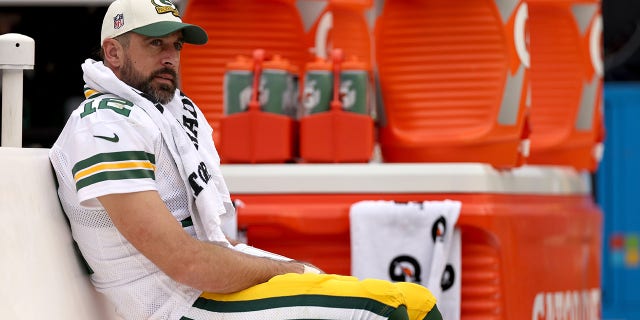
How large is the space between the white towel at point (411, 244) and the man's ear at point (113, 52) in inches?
45.8

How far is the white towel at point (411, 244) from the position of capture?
360 cm

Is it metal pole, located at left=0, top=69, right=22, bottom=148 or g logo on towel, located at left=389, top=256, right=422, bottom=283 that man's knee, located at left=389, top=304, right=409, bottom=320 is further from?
g logo on towel, located at left=389, top=256, right=422, bottom=283

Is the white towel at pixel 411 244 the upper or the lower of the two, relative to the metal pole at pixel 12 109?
lower

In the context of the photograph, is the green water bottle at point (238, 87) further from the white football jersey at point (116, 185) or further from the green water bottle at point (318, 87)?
the white football jersey at point (116, 185)

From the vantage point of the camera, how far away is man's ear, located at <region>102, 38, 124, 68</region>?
268cm

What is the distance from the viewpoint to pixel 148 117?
8.34ft

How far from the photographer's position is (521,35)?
13.1 ft

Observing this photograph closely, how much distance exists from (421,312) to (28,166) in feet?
2.74

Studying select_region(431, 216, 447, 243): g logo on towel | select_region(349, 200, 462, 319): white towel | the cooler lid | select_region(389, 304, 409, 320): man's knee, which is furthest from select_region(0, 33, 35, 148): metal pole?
select_region(431, 216, 447, 243): g logo on towel

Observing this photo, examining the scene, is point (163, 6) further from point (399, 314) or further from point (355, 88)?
point (355, 88)

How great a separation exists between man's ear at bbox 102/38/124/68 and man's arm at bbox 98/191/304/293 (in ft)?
1.22

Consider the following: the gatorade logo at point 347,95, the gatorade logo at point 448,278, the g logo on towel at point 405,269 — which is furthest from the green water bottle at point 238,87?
the gatorade logo at point 448,278

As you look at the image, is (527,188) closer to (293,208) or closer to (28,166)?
(293,208)

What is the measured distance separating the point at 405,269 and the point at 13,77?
51.9 inches
